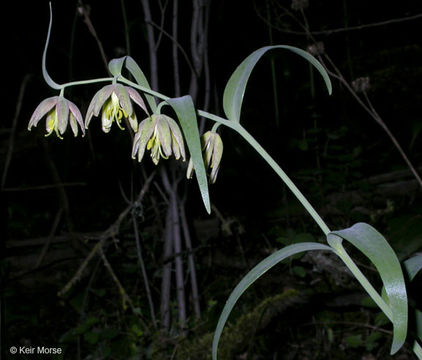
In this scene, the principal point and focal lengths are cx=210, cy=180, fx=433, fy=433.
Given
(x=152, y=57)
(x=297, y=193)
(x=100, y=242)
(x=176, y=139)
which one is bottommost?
(x=100, y=242)

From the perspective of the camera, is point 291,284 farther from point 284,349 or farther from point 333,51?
point 333,51

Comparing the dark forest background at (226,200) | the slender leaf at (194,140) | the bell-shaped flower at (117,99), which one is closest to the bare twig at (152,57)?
the dark forest background at (226,200)

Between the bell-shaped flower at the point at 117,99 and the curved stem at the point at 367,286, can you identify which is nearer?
the curved stem at the point at 367,286

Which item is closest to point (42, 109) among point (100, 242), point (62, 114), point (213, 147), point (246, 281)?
point (62, 114)

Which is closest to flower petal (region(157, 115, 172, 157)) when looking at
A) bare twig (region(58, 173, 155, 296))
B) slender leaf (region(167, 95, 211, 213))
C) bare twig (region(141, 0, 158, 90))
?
slender leaf (region(167, 95, 211, 213))

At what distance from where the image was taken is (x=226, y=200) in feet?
9.12

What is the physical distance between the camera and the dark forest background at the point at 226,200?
1.78 meters

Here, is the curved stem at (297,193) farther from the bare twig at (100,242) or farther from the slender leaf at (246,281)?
the bare twig at (100,242)

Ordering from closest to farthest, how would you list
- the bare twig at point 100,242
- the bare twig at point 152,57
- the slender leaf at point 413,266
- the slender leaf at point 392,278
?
1. the slender leaf at point 392,278
2. the slender leaf at point 413,266
3. the bare twig at point 152,57
4. the bare twig at point 100,242

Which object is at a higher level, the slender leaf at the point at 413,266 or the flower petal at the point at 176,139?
the flower petal at the point at 176,139

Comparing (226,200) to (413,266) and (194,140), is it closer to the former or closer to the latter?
(413,266)

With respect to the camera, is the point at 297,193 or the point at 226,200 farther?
the point at 226,200

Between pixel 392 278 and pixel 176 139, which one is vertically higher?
pixel 176 139

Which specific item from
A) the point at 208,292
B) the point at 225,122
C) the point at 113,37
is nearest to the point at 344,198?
the point at 208,292
